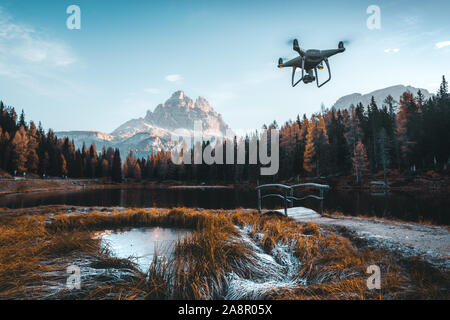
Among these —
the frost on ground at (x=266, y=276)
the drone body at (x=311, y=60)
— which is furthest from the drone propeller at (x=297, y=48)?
the frost on ground at (x=266, y=276)

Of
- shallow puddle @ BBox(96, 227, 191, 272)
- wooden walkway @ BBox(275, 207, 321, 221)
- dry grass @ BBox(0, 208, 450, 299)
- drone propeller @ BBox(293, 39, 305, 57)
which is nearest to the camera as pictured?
dry grass @ BBox(0, 208, 450, 299)

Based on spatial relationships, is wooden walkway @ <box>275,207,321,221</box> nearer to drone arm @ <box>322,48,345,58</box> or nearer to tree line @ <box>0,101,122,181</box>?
drone arm @ <box>322,48,345,58</box>

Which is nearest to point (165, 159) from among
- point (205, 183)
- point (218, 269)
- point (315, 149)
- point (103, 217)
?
point (205, 183)

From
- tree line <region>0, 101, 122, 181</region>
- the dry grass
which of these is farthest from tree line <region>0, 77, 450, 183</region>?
the dry grass

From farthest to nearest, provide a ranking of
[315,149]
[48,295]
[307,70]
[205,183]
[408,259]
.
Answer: [205,183] < [315,149] < [307,70] < [408,259] < [48,295]

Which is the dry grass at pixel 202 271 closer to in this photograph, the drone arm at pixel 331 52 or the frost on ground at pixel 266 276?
the frost on ground at pixel 266 276

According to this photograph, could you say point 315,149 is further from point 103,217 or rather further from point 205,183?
point 103,217
